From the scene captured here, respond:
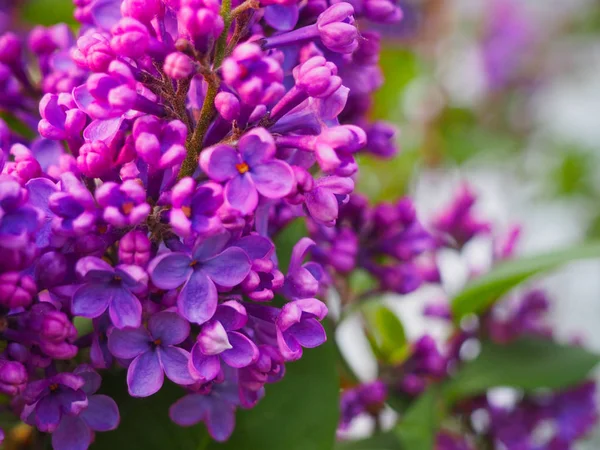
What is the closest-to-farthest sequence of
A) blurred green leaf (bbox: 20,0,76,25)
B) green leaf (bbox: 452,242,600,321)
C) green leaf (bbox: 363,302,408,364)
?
green leaf (bbox: 452,242,600,321), green leaf (bbox: 363,302,408,364), blurred green leaf (bbox: 20,0,76,25)

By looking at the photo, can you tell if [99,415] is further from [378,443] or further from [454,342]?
[454,342]

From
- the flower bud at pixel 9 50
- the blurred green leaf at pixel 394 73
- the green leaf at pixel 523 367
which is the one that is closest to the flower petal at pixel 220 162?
the flower bud at pixel 9 50

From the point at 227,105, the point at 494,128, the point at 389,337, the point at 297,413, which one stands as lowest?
the point at 494,128

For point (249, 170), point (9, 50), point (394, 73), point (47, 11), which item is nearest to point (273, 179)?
point (249, 170)

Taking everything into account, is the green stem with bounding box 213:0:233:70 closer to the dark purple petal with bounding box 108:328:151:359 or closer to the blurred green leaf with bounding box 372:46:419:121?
the dark purple petal with bounding box 108:328:151:359

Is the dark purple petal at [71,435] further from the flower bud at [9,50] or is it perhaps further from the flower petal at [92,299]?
the flower bud at [9,50]

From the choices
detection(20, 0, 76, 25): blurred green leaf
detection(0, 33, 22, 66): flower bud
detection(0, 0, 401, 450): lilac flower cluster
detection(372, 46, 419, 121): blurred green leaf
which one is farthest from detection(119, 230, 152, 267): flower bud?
detection(372, 46, 419, 121): blurred green leaf
